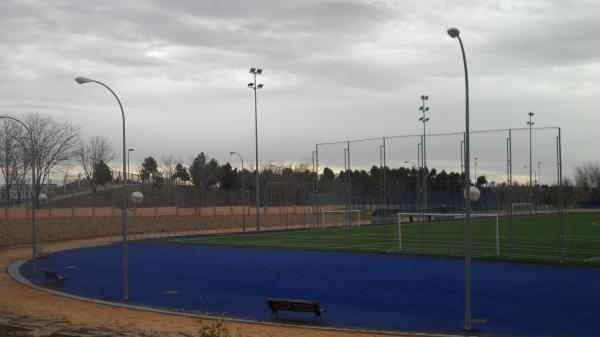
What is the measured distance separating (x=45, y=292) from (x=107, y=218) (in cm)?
3965

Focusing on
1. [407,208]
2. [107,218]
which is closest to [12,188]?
[107,218]

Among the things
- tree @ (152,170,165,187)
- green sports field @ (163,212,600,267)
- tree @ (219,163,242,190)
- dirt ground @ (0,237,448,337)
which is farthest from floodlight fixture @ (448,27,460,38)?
tree @ (219,163,242,190)

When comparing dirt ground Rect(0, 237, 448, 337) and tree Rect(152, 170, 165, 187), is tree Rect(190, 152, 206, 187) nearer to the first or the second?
tree Rect(152, 170, 165, 187)

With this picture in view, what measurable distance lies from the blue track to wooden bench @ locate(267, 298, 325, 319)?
1.65ft

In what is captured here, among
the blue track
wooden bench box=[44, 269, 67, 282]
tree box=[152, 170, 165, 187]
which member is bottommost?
the blue track

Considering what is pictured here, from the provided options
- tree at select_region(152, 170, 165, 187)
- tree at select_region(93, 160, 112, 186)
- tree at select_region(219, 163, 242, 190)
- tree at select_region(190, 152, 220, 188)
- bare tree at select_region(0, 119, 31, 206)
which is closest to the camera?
bare tree at select_region(0, 119, 31, 206)

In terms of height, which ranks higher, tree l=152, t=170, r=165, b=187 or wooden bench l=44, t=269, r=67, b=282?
tree l=152, t=170, r=165, b=187

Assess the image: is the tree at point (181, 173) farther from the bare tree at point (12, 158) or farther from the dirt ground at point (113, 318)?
the dirt ground at point (113, 318)

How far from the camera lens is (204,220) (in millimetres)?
71312

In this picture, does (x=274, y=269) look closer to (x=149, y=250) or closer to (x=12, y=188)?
(x=149, y=250)

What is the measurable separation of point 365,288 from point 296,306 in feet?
21.4

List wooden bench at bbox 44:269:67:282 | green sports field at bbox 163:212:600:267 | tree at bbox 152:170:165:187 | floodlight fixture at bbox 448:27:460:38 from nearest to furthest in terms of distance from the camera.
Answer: floodlight fixture at bbox 448:27:460:38 → wooden bench at bbox 44:269:67:282 → green sports field at bbox 163:212:600:267 → tree at bbox 152:170:165:187

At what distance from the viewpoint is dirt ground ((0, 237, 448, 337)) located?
15.6 metres

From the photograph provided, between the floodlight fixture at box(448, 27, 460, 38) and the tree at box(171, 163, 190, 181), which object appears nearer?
the floodlight fixture at box(448, 27, 460, 38)
